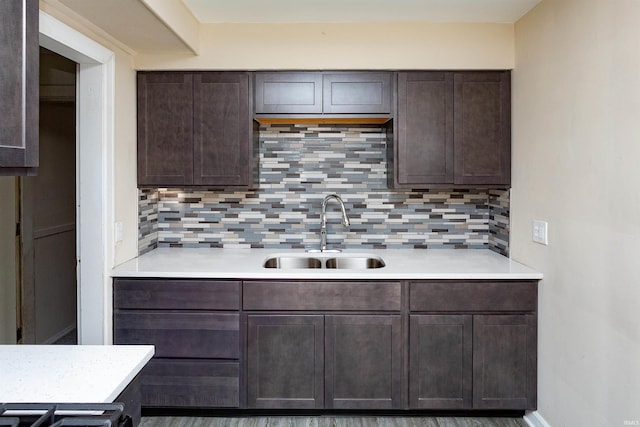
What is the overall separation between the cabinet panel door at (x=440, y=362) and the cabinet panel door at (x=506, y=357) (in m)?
0.08

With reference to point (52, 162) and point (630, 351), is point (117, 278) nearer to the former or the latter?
point (52, 162)

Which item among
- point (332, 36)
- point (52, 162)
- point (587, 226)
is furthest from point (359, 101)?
point (52, 162)

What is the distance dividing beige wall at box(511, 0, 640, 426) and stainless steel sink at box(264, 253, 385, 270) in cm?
97

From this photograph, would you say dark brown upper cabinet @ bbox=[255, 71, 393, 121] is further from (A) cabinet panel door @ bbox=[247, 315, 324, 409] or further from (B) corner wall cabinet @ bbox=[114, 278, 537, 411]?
(A) cabinet panel door @ bbox=[247, 315, 324, 409]

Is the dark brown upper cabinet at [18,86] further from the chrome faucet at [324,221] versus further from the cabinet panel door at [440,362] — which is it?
the chrome faucet at [324,221]

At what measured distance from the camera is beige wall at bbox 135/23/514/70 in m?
2.92

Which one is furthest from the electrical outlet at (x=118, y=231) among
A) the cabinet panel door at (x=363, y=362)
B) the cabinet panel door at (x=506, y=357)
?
the cabinet panel door at (x=506, y=357)

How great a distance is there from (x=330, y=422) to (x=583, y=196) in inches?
70.0

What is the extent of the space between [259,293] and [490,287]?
129 cm

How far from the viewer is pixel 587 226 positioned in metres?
2.11

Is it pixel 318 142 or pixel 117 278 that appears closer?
pixel 117 278

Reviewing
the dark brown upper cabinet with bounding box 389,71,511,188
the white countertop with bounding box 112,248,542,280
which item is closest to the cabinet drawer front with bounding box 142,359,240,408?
the white countertop with bounding box 112,248,542,280

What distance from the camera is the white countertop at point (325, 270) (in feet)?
8.52

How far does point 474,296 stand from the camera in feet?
8.55
